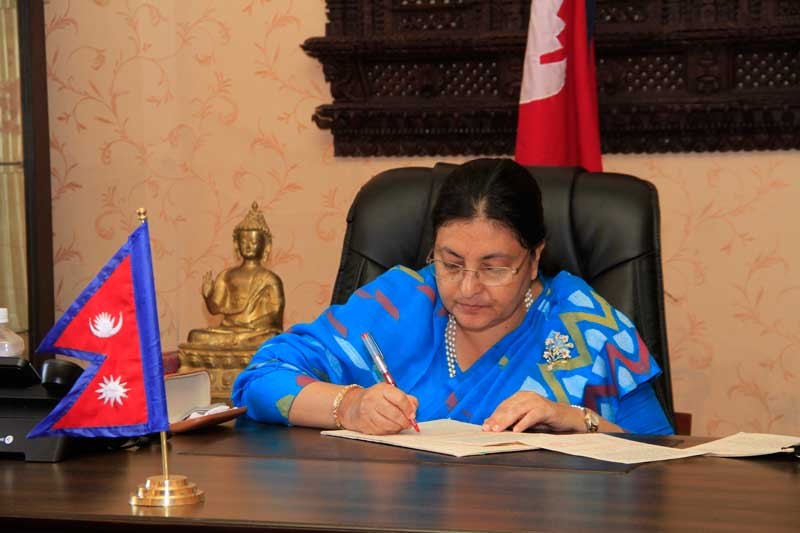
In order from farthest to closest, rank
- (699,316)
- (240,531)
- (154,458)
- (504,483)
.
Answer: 1. (699,316)
2. (154,458)
3. (504,483)
4. (240,531)

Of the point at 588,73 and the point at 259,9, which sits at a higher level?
the point at 259,9

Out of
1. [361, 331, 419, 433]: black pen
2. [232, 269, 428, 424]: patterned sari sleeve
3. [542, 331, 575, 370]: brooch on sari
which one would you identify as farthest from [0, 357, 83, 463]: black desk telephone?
[542, 331, 575, 370]: brooch on sari

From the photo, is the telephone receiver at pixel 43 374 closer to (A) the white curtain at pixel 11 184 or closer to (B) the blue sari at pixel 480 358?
(B) the blue sari at pixel 480 358

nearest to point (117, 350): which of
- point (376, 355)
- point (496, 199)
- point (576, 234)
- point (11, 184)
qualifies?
point (376, 355)

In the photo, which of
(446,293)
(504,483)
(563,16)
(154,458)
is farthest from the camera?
(563,16)

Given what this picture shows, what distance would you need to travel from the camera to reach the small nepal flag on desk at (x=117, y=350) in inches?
46.8

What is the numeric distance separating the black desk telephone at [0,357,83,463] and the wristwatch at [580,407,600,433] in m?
0.73

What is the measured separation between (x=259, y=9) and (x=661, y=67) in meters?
1.11

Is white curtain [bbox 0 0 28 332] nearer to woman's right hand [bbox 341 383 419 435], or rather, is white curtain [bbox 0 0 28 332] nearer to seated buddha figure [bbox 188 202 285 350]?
seated buddha figure [bbox 188 202 285 350]

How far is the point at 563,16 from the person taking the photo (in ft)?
9.05

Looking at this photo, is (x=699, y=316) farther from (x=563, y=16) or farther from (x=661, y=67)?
(x=563, y=16)

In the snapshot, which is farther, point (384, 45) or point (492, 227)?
point (384, 45)

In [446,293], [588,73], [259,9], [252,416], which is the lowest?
[252,416]

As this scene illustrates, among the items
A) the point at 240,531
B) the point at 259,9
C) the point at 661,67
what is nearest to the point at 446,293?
the point at 240,531
